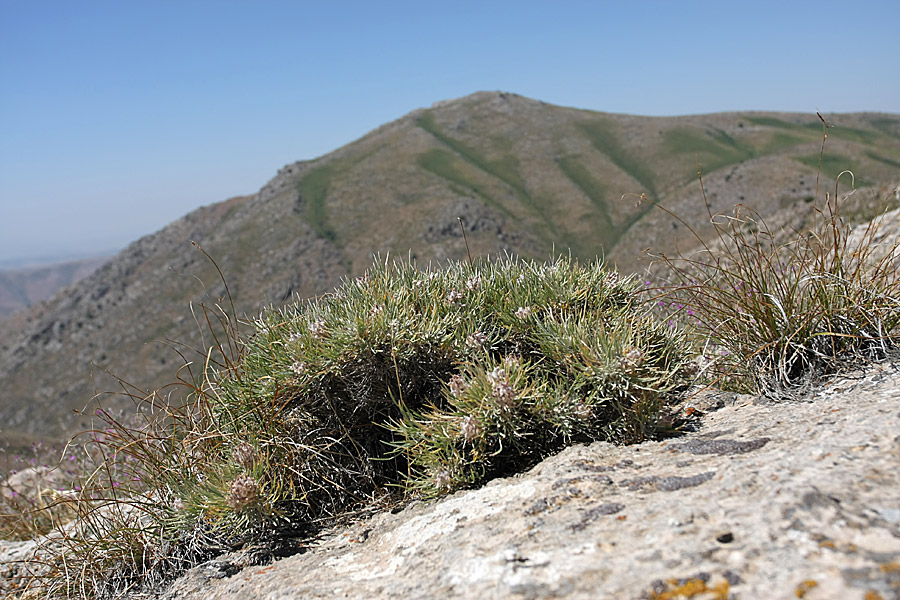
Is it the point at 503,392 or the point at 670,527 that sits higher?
the point at 503,392

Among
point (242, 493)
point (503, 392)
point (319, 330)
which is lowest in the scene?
point (242, 493)

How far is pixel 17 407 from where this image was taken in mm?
84312

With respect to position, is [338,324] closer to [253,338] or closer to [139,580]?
[253,338]

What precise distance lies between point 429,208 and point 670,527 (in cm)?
9405

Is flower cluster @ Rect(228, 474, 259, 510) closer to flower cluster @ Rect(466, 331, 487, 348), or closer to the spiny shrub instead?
the spiny shrub

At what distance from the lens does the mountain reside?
83.1 meters

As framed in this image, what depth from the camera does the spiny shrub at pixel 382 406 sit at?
2.92 metres

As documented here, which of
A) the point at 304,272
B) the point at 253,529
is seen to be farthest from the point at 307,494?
the point at 304,272

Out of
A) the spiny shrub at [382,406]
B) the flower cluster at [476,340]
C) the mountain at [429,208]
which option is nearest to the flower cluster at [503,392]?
the spiny shrub at [382,406]

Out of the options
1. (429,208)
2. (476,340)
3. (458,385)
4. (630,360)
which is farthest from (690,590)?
(429,208)

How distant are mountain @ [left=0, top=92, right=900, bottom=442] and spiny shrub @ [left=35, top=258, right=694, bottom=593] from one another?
6323 centimetres

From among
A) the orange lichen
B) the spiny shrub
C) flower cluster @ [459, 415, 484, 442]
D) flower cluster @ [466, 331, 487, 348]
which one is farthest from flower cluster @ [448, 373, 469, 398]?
the orange lichen

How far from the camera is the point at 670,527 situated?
1919 millimetres

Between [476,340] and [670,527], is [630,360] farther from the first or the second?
[670,527]
